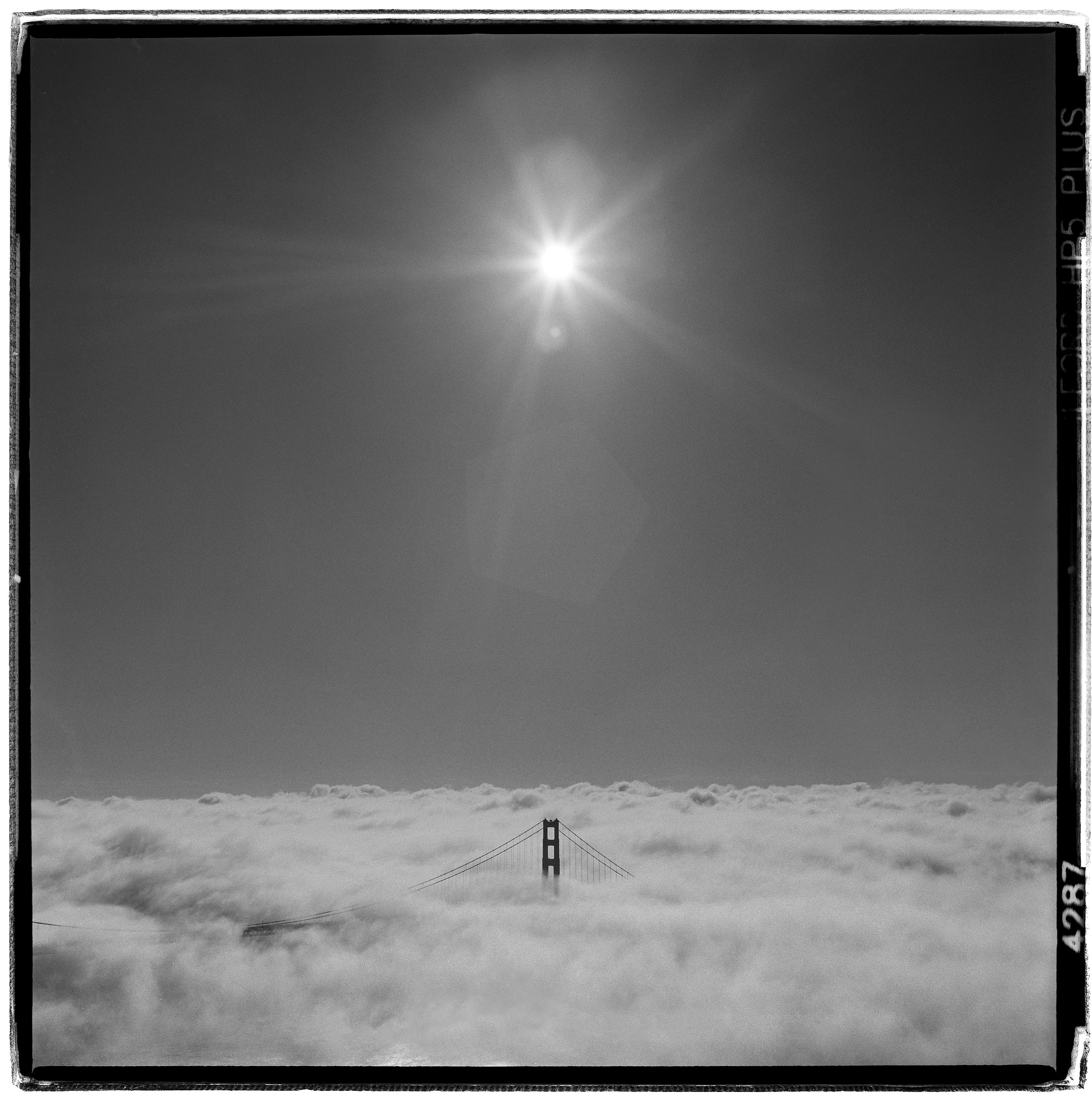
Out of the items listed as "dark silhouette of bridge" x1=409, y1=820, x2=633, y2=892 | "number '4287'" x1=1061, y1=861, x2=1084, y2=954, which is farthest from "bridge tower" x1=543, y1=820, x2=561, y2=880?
"number '4287'" x1=1061, y1=861, x2=1084, y2=954

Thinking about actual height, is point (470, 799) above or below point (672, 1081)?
above

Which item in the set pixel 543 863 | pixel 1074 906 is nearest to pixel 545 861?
pixel 543 863

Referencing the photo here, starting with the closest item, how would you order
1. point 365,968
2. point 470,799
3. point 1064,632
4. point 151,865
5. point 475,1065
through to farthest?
point 1064,632 → point 475,1065 → point 365,968 → point 151,865 → point 470,799

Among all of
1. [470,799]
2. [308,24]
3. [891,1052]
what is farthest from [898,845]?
[308,24]

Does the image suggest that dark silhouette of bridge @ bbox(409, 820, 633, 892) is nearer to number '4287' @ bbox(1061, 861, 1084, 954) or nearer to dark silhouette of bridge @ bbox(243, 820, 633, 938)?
dark silhouette of bridge @ bbox(243, 820, 633, 938)

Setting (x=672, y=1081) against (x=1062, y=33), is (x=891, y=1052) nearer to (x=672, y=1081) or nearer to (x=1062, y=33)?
(x=672, y=1081)

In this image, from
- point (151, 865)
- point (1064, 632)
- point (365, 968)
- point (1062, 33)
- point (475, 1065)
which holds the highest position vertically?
point (1062, 33)

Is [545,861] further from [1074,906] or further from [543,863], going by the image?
[1074,906]
